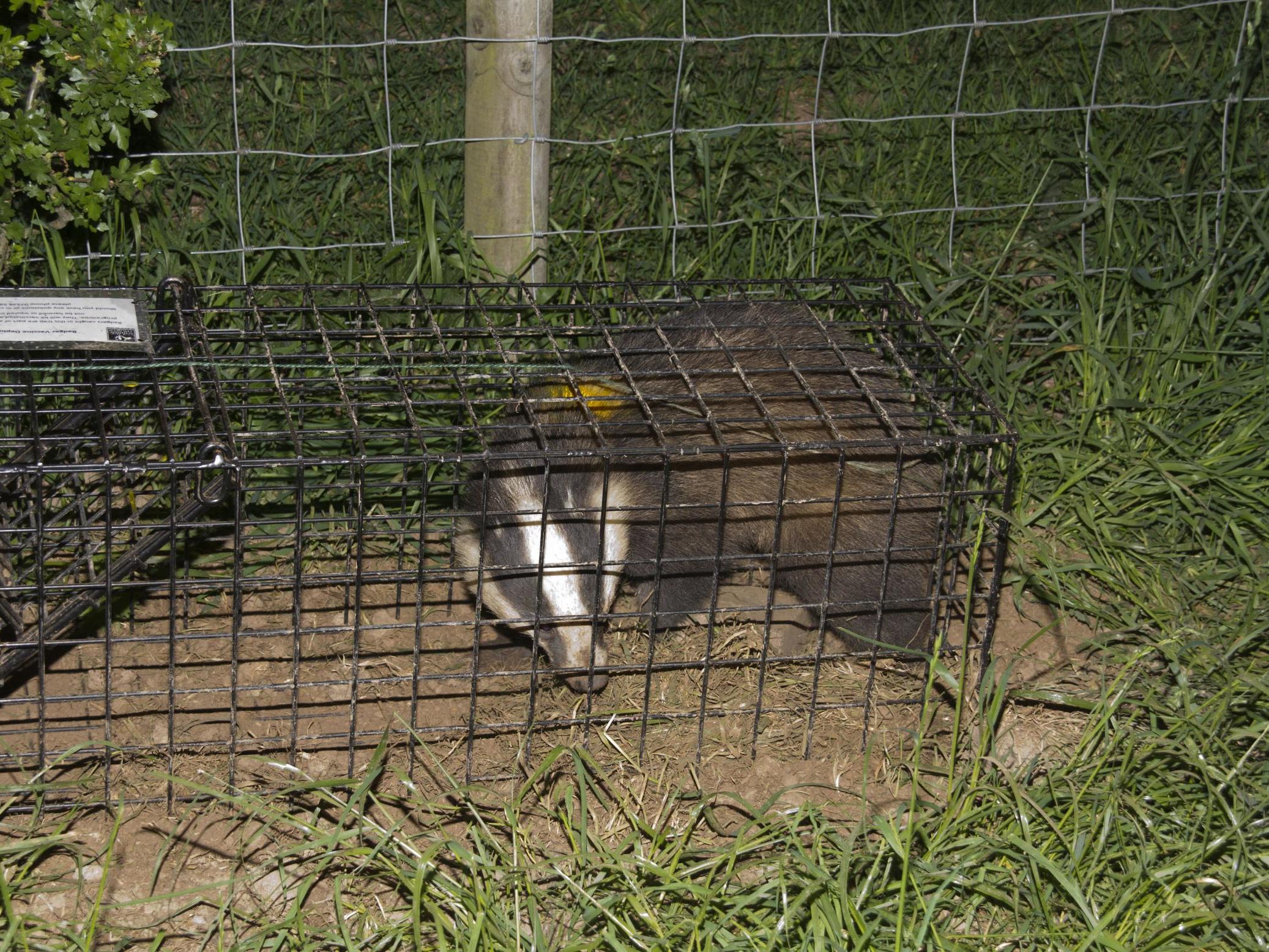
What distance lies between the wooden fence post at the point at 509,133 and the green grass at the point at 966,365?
0.19m

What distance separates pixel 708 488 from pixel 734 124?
225 centimetres

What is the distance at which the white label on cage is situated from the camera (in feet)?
10.5

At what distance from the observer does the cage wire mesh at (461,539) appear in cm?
329

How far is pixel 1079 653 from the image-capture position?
397 centimetres

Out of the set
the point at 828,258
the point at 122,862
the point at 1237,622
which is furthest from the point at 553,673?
the point at 828,258

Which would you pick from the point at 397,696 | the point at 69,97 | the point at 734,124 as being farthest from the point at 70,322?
the point at 734,124

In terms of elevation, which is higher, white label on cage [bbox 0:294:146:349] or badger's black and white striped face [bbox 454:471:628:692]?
white label on cage [bbox 0:294:146:349]

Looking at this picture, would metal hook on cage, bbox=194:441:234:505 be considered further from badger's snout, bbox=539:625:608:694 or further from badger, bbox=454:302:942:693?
badger's snout, bbox=539:625:608:694

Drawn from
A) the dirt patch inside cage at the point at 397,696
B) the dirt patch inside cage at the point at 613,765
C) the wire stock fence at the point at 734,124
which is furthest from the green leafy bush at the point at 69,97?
the dirt patch inside cage at the point at 613,765

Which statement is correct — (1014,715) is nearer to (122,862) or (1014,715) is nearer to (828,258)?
(828,258)

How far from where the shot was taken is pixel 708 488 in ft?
13.7

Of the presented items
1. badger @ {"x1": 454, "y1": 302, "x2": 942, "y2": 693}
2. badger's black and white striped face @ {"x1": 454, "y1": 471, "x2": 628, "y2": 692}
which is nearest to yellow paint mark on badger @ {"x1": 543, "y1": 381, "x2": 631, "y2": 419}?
badger @ {"x1": 454, "y1": 302, "x2": 942, "y2": 693}

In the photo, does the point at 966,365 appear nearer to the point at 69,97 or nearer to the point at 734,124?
the point at 734,124

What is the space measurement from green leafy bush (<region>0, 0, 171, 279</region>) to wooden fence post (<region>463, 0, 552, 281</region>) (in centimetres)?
106
